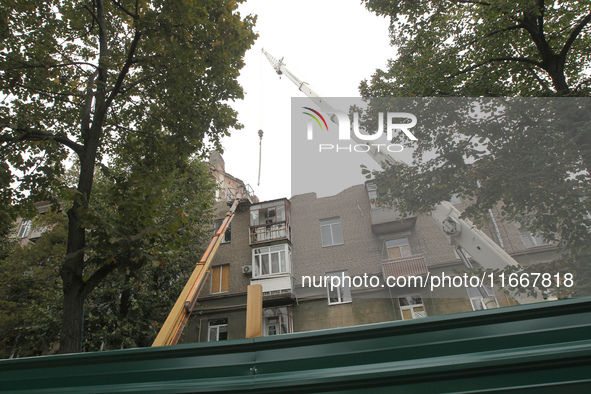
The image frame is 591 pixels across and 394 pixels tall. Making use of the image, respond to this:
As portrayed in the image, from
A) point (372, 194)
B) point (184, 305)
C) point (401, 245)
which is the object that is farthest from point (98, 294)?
point (401, 245)

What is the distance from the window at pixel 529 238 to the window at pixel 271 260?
13.1m

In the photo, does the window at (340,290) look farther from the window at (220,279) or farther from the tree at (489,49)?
the window at (220,279)

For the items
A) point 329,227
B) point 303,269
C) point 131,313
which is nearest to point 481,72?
point 329,227

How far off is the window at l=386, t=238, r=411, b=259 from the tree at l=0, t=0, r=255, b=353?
3.84 meters

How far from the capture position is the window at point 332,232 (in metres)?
5.23

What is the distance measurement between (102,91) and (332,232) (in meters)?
5.04

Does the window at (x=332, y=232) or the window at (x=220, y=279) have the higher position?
the window at (x=220, y=279)

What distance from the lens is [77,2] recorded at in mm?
7223

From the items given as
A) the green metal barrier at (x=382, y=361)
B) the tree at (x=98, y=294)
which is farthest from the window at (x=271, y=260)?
the green metal barrier at (x=382, y=361)

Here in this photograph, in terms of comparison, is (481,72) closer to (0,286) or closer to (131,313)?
(131,313)

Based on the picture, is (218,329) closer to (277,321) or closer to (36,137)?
(277,321)

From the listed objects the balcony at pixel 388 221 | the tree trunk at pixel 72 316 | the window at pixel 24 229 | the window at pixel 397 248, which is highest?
the window at pixel 24 229

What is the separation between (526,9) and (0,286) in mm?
20465

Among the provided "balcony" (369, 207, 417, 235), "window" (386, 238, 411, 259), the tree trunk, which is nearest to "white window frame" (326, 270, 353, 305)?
"window" (386, 238, 411, 259)
